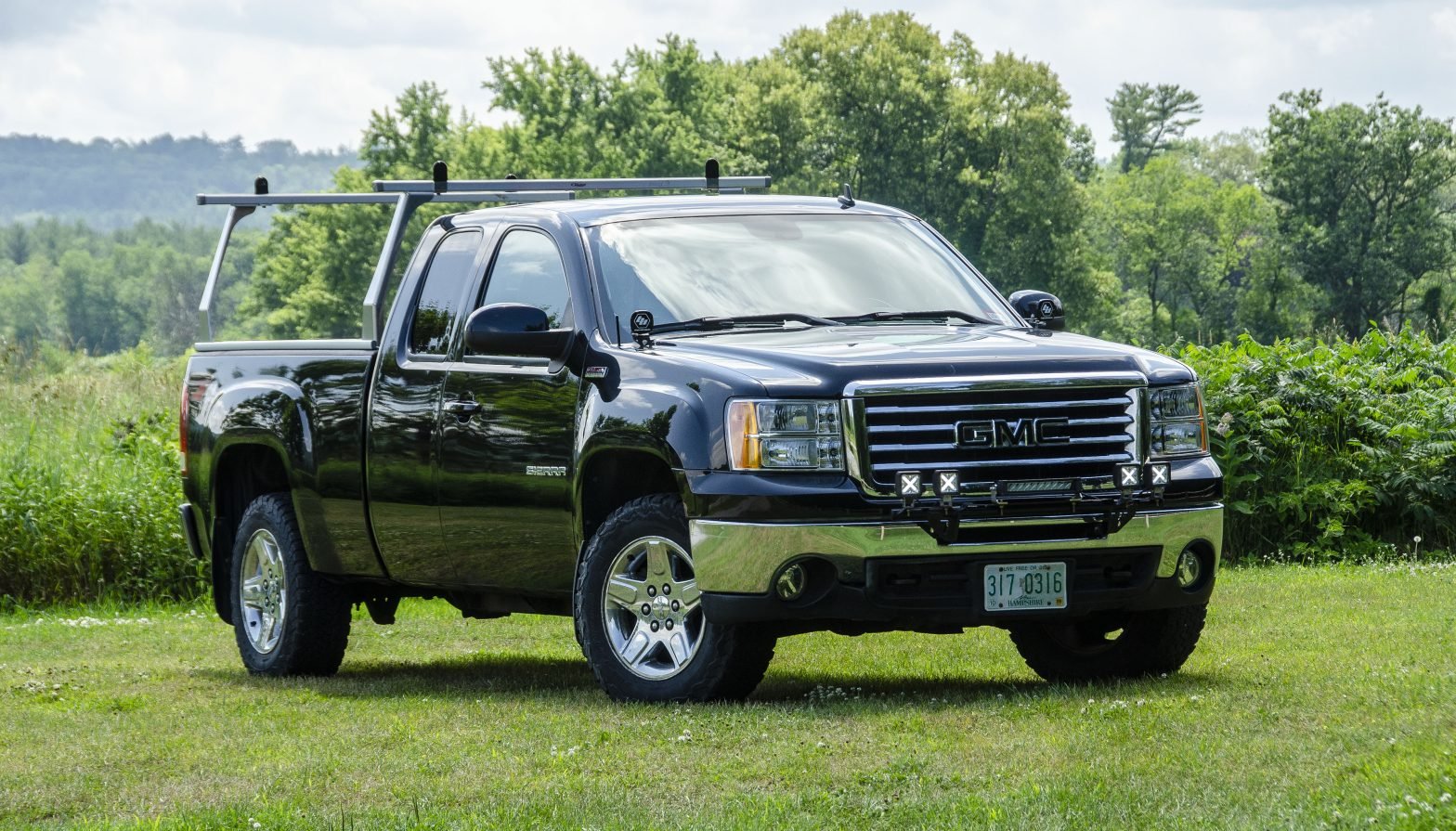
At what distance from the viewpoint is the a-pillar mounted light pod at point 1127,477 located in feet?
25.3

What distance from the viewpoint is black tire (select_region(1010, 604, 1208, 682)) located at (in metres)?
8.55

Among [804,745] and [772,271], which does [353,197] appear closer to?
[772,271]

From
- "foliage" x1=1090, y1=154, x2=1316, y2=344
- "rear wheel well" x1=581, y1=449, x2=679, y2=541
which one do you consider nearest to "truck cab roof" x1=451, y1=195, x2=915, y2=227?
"rear wheel well" x1=581, y1=449, x2=679, y2=541

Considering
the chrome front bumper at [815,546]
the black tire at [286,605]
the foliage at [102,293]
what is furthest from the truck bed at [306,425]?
the foliage at [102,293]

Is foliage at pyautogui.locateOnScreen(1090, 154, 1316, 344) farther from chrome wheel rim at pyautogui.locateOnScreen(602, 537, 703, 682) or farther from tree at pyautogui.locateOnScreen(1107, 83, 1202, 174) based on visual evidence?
chrome wheel rim at pyautogui.locateOnScreen(602, 537, 703, 682)

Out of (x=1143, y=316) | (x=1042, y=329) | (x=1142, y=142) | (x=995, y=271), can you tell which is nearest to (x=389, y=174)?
(x=995, y=271)

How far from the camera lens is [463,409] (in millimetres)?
8961

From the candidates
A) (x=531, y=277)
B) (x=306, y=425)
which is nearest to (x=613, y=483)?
(x=531, y=277)

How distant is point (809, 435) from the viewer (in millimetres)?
7457

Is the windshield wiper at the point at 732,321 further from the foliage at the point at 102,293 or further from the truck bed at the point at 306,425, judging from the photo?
the foliage at the point at 102,293

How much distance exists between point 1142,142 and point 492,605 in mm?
136116

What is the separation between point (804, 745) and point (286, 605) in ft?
14.4

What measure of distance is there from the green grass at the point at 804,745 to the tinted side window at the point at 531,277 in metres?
1.59

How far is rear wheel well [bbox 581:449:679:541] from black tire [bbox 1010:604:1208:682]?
65.3 inches
